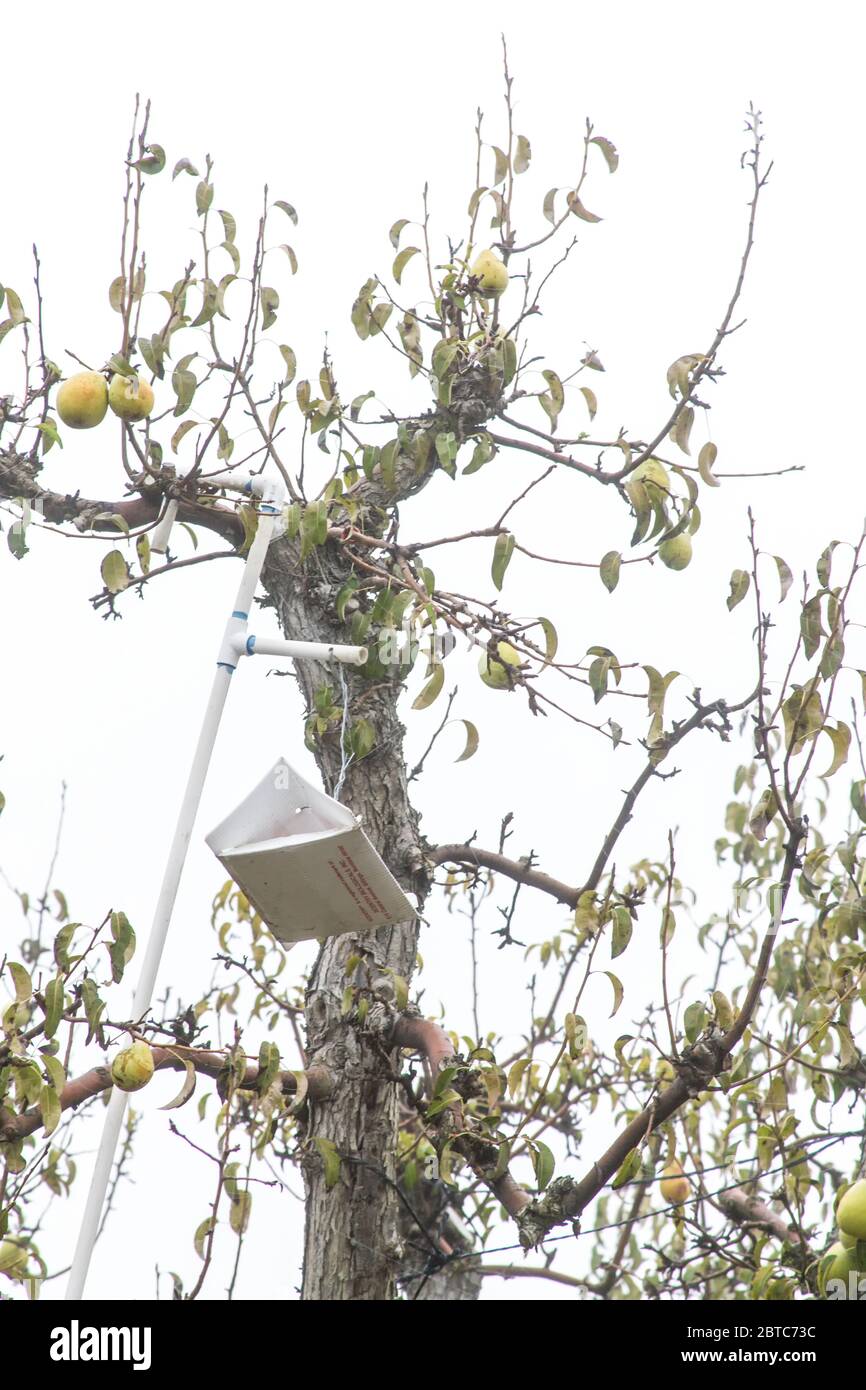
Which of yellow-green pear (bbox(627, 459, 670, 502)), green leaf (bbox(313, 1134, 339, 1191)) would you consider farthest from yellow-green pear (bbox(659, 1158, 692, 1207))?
yellow-green pear (bbox(627, 459, 670, 502))

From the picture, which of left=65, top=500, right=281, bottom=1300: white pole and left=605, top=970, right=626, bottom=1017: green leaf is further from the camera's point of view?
left=605, top=970, right=626, bottom=1017: green leaf

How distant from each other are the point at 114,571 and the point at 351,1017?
0.75 m

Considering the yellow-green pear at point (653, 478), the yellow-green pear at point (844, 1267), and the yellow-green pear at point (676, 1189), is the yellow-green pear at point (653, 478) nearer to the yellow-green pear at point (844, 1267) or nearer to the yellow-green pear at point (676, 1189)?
the yellow-green pear at point (844, 1267)

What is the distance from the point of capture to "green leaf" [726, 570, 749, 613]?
1635 mm

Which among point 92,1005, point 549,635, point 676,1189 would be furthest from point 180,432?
point 676,1189

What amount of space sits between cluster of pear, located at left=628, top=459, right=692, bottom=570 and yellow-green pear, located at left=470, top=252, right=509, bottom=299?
385 mm

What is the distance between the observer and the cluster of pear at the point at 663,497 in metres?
1.88

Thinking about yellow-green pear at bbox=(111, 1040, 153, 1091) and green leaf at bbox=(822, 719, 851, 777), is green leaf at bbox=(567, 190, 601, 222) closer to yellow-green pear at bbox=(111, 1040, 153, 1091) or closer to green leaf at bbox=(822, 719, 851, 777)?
green leaf at bbox=(822, 719, 851, 777)

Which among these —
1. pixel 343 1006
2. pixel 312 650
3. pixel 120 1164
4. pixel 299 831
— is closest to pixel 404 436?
pixel 312 650

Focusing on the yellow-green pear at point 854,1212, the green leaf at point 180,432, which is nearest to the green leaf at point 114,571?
the green leaf at point 180,432

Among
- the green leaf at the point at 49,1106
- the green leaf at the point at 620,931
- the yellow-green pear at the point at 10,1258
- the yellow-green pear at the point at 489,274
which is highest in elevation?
the yellow-green pear at the point at 489,274

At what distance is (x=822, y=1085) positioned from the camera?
2221 mm

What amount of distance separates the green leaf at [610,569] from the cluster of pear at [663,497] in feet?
0.37

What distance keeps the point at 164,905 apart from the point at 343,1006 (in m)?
0.39
